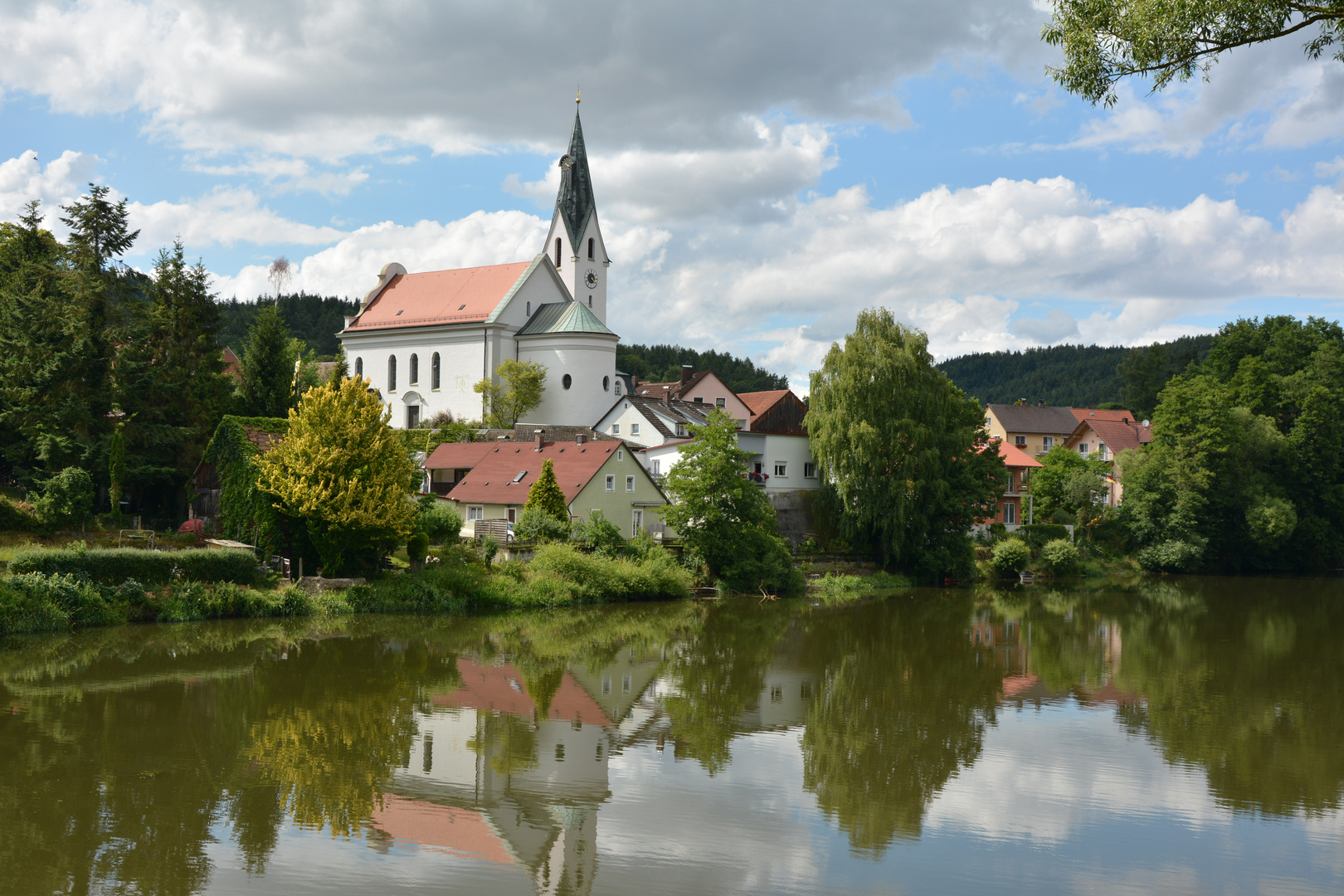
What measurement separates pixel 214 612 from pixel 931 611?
21.3 metres

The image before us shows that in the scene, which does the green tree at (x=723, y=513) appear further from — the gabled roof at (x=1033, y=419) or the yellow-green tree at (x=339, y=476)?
the gabled roof at (x=1033, y=419)

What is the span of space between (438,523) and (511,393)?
1721 centimetres

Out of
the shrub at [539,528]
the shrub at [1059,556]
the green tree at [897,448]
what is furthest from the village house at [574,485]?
the shrub at [1059,556]

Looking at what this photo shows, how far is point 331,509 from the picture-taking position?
27.7 m

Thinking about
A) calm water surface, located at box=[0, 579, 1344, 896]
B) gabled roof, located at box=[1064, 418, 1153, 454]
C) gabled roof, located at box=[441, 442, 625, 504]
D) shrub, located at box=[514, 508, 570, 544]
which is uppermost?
gabled roof, located at box=[1064, 418, 1153, 454]

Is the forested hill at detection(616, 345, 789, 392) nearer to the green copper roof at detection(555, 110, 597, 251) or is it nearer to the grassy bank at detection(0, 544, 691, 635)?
the green copper roof at detection(555, 110, 597, 251)

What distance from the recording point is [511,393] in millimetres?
50844

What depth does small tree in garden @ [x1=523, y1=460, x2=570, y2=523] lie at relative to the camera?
34.6m

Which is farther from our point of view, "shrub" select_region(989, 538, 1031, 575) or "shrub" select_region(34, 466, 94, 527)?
"shrub" select_region(989, 538, 1031, 575)

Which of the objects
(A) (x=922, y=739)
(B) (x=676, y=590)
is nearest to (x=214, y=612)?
(B) (x=676, y=590)

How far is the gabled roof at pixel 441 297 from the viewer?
55406 mm

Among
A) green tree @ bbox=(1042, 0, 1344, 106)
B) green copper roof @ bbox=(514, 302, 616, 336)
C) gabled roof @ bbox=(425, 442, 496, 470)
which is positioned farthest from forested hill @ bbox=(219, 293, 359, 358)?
green tree @ bbox=(1042, 0, 1344, 106)

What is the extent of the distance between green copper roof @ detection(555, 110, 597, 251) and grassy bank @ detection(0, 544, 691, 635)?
29.6 meters

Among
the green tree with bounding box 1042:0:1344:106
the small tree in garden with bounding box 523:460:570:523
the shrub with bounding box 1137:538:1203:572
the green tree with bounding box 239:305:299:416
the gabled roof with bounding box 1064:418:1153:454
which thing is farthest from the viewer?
the gabled roof with bounding box 1064:418:1153:454
